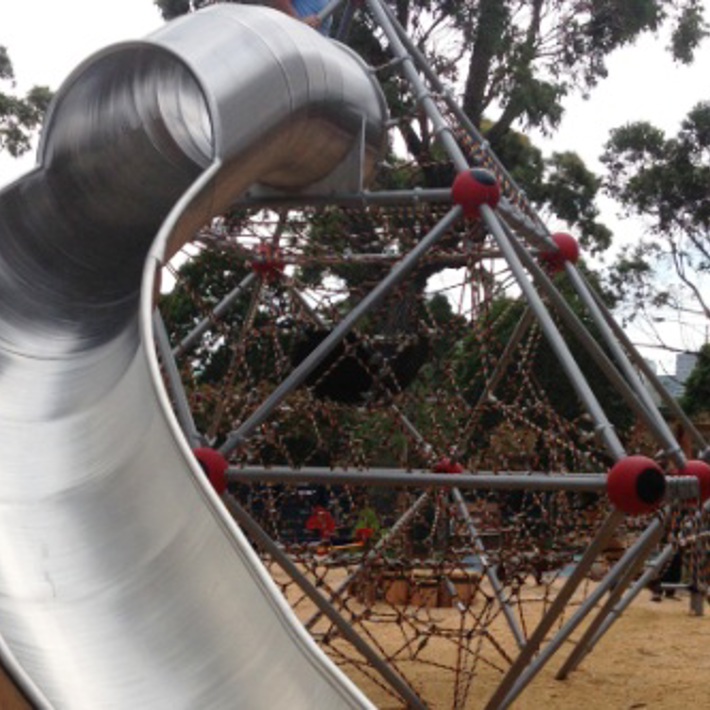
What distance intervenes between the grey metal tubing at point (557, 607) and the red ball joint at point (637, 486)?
0.07 meters

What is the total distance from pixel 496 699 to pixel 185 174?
367cm

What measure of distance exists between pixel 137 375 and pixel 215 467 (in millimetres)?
905

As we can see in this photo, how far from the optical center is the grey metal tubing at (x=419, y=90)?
7.59 m

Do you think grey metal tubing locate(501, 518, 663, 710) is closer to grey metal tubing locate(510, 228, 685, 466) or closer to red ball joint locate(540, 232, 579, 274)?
grey metal tubing locate(510, 228, 685, 466)

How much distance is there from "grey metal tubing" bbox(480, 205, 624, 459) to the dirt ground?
274 cm

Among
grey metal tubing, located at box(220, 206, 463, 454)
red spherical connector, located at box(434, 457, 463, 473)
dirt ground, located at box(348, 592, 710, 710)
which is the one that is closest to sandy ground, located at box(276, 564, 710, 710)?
dirt ground, located at box(348, 592, 710, 710)

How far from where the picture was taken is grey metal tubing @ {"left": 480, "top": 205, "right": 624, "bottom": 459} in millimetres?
6127

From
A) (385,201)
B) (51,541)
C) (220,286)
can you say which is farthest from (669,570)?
(51,541)

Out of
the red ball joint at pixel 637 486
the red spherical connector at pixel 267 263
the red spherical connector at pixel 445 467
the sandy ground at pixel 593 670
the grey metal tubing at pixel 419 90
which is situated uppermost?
the grey metal tubing at pixel 419 90

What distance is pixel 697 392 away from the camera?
69.6 feet

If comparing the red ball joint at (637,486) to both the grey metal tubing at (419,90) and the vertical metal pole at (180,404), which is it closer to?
the grey metal tubing at (419,90)

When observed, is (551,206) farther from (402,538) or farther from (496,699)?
(496,699)

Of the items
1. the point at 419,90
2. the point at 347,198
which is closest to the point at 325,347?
the point at 347,198

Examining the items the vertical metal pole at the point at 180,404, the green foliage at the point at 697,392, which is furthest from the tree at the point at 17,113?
the vertical metal pole at the point at 180,404
